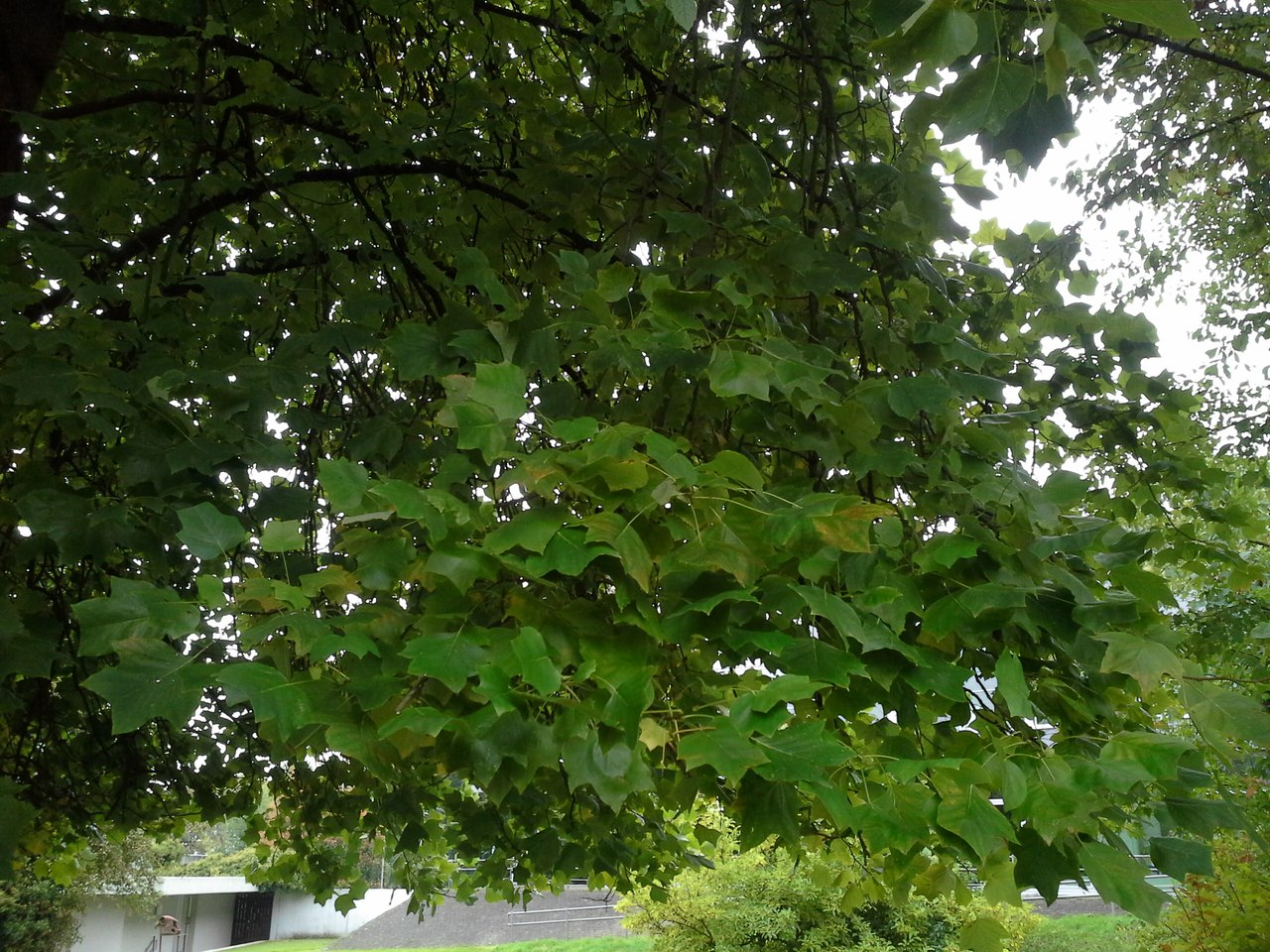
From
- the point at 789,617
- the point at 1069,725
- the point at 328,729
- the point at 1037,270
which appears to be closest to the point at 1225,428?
the point at 1037,270

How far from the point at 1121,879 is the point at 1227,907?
5508 millimetres

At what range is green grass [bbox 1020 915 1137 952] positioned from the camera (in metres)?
9.30

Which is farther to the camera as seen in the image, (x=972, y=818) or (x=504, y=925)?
(x=504, y=925)

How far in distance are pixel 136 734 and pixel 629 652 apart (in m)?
3.38

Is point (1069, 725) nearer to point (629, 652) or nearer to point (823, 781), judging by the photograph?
point (823, 781)

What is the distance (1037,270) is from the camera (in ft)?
9.41

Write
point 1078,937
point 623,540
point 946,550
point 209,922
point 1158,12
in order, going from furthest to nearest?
1. point 209,922
2. point 1078,937
3. point 946,550
4. point 623,540
5. point 1158,12

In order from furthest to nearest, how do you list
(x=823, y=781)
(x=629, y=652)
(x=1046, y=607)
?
(x=1046, y=607), (x=629, y=652), (x=823, y=781)

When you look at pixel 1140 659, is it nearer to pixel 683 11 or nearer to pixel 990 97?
pixel 990 97

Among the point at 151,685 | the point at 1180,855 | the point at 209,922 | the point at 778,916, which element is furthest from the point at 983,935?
the point at 209,922

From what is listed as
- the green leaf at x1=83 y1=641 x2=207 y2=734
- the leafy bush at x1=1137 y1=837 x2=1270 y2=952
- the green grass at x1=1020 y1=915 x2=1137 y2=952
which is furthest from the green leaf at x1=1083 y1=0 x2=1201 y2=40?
the green grass at x1=1020 y1=915 x2=1137 y2=952

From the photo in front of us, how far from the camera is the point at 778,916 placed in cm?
687

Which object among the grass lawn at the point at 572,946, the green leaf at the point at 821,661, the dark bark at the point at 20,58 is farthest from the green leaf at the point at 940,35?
the grass lawn at the point at 572,946

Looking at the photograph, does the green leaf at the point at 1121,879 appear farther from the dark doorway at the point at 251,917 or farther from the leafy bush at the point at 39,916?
the dark doorway at the point at 251,917
